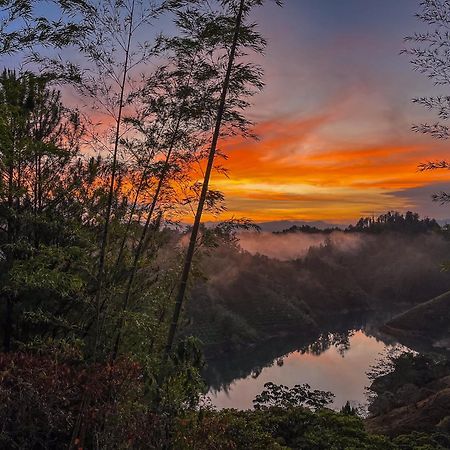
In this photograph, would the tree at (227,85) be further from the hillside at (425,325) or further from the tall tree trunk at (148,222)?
the hillside at (425,325)

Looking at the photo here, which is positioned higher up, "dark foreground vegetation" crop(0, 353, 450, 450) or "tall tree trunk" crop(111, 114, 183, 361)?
"tall tree trunk" crop(111, 114, 183, 361)

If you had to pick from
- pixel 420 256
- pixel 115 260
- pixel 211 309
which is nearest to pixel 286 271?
pixel 211 309

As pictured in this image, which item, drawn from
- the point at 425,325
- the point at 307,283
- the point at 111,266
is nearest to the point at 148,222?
the point at 111,266

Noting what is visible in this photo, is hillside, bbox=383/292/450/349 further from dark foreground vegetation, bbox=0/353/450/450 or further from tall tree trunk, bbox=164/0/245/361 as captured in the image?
tall tree trunk, bbox=164/0/245/361

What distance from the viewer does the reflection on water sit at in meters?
46.5

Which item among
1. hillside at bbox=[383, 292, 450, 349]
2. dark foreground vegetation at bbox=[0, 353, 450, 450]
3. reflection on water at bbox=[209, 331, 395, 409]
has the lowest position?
reflection on water at bbox=[209, 331, 395, 409]

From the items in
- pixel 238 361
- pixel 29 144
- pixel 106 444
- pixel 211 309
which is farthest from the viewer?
pixel 211 309

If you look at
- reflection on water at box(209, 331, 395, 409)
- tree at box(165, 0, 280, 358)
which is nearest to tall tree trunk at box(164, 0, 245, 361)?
tree at box(165, 0, 280, 358)

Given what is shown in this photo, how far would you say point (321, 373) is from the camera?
187ft

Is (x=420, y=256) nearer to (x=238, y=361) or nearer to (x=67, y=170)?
(x=238, y=361)

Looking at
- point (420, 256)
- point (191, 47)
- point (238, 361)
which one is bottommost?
point (238, 361)

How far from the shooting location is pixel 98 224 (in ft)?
46.0

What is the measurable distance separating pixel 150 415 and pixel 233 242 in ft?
13.2

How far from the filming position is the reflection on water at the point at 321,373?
1829 inches
